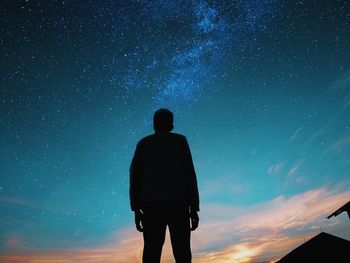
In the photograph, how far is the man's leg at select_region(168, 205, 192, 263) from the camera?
245cm

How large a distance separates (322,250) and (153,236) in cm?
1667

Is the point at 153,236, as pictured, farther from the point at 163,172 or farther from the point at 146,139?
the point at 146,139

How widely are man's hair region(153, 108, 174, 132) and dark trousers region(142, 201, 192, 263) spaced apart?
885mm

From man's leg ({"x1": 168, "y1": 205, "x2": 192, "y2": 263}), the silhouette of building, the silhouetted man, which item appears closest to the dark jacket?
the silhouetted man

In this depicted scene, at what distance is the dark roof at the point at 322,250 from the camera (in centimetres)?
1475

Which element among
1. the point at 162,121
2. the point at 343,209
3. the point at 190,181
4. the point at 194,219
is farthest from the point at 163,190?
the point at 343,209

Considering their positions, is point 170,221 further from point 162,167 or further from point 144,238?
point 162,167

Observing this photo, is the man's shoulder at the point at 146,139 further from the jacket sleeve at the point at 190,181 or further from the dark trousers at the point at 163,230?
the dark trousers at the point at 163,230

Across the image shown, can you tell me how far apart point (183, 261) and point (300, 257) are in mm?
16308

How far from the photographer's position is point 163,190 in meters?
2.60

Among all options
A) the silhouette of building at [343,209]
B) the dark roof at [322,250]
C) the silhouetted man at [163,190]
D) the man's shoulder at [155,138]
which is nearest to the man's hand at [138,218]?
the silhouetted man at [163,190]

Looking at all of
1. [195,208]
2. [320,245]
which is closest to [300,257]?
[320,245]

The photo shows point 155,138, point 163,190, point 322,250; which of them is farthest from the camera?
point 322,250

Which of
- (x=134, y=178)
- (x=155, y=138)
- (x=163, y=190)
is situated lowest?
(x=163, y=190)
